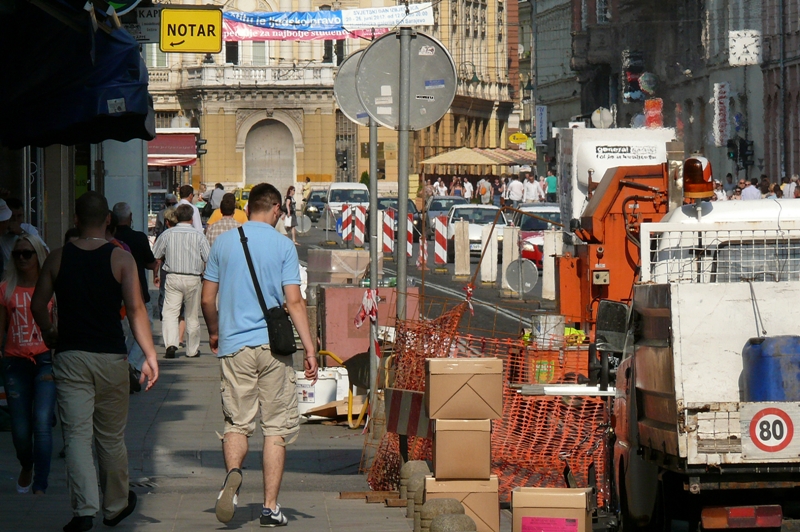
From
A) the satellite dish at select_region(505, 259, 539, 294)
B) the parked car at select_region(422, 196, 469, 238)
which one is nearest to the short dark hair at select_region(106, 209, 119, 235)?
the satellite dish at select_region(505, 259, 539, 294)

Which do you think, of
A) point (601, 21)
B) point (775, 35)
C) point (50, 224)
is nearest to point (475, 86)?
point (601, 21)

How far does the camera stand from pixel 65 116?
1033cm

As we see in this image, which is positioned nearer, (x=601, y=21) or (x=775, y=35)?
(x=775, y=35)

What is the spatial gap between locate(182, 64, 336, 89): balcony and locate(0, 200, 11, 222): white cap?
7412 cm

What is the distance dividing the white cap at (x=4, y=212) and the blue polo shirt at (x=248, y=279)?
3263 millimetres

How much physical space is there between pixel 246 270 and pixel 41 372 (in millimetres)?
1766

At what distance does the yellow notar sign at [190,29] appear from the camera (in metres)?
15.2

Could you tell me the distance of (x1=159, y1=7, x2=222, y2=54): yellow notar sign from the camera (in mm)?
15219

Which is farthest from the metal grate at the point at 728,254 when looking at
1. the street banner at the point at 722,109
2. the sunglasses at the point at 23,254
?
the street banner at the point at 722,109

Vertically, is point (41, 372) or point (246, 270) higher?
point (246, 270)

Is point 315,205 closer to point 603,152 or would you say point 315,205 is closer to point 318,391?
point 603,152

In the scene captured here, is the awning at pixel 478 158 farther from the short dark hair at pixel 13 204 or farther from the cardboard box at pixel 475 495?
the cardboard box at pixel 475 495

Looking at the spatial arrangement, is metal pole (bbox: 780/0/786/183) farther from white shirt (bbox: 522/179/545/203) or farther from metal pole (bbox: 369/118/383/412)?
metal pole (bbox: 369/118/383/412)

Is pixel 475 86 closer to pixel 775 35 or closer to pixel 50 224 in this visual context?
pixel 775 35
